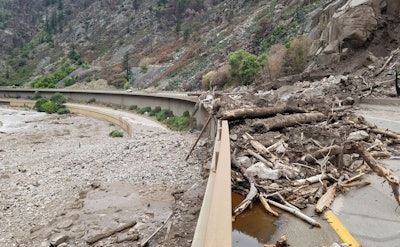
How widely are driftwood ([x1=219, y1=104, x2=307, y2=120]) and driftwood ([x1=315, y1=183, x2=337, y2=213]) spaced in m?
5.64

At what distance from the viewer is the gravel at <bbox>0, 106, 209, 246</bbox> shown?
731cm

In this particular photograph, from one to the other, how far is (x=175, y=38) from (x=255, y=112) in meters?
74.0

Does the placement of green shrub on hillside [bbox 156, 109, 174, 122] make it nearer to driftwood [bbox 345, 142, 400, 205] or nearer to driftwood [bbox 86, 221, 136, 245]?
driftwood [bbox 86, 221, 136, 245]

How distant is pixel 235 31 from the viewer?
61031mm

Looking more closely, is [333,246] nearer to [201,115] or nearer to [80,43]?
[201,115]

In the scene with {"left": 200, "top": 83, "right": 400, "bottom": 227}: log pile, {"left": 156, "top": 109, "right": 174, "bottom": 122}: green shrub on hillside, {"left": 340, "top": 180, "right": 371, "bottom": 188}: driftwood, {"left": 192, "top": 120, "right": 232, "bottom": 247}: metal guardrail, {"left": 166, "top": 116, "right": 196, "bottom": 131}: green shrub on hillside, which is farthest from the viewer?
{"left": 156, "top": 109, "right": 174, "bottom": 122}: green shrub on hillside

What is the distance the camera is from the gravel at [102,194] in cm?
731

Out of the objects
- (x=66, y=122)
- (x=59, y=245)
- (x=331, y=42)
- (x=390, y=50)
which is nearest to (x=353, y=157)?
(x=59, y=245)

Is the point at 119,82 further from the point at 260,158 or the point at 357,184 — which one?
the point at 357,184

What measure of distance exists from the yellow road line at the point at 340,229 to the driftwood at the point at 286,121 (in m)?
4.83

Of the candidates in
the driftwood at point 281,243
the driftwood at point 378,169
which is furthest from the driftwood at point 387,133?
the driftwood at point 281,243

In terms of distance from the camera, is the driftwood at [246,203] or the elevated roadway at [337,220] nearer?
the elevated roadway at [337,220]

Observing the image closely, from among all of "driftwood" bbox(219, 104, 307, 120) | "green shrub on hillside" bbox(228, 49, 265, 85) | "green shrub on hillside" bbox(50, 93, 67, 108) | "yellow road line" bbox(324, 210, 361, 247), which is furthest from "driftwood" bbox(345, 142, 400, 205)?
"green shrub on hillside" bbox(50, 93, 67, 108)

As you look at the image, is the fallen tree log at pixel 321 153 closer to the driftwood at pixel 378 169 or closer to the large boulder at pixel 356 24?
the driftwood at pixel 378 169
